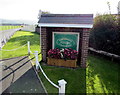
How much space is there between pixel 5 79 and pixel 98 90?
3.96 m

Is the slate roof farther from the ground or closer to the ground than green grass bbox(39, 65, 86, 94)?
farther from the ground

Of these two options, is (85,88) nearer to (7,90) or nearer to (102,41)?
(7,90)

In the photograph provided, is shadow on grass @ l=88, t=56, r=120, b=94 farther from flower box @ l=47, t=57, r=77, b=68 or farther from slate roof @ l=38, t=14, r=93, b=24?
slate roof @ l=38, t=14, r=93, b=24

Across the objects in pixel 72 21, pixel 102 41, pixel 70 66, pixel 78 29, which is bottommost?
pixel 70 66

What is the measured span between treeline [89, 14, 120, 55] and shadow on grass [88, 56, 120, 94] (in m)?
1.48

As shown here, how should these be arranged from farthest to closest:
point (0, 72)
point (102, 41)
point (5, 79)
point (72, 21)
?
point (102, 41) < point (72, 21) < point (0, 72) < point (5, 79)

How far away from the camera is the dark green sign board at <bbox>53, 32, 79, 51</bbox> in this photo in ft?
19.1

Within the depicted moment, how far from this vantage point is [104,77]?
4.69 meters

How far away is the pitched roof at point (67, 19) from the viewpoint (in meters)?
5.08

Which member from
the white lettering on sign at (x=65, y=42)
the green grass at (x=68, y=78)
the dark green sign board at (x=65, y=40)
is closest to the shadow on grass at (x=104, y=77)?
the green grass at (x=68, y=78)

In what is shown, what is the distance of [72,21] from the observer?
5242 mm

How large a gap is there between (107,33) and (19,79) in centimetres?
660

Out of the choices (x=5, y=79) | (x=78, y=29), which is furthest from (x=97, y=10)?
(x=5, y=79)

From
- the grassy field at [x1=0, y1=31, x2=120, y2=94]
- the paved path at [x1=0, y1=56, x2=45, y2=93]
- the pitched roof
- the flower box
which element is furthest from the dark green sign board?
the paved path at [x1=0, y1=56, x2=45, y2=93]
